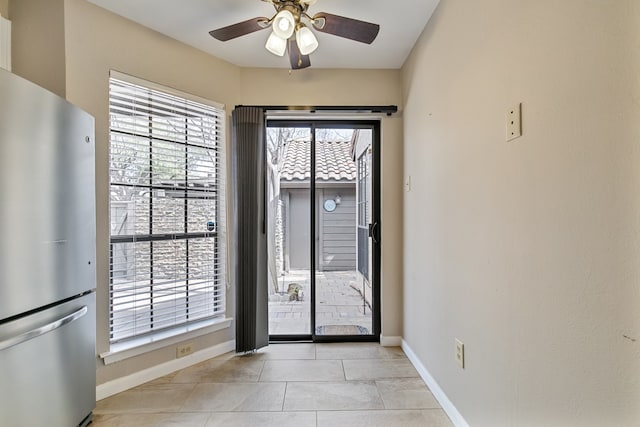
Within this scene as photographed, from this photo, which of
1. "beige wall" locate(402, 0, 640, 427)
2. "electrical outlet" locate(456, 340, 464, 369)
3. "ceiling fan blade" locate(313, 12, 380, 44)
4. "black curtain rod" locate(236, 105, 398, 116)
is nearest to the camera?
"beige wall" locate(402, 0, 640, 427)

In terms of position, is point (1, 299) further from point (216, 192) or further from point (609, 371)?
point (609, 371)

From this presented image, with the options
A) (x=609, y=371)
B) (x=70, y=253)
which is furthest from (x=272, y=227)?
(x=609, y=371)

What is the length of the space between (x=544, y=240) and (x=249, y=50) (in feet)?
8.22

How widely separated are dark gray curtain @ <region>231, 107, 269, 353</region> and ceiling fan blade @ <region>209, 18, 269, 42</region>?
2.45 ft

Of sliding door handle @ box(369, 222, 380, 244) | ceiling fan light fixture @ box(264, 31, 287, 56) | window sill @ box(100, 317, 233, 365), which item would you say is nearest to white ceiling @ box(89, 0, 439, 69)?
ceiling fan light fixture @ box(264, 31, 287, 56)

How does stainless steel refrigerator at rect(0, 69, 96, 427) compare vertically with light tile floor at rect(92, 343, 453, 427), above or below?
above

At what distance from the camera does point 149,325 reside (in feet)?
7.61

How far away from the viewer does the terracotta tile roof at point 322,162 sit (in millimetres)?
3098

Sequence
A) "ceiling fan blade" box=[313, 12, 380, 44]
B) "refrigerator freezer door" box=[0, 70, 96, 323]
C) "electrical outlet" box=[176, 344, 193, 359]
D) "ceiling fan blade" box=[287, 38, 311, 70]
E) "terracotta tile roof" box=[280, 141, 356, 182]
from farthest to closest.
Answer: "terracotta tile roof" box=[280, 141, 356, 182], "electrical outlet" box=[176, 344, 193, 359], "ceiling fan blade" box=[287, 38, 311, 70], "ceiling fan blade" box=[313, 12, 380, 44], "refrigerator freezer door" box=[0, 70, 96, 323]

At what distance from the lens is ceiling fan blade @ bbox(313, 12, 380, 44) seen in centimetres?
178

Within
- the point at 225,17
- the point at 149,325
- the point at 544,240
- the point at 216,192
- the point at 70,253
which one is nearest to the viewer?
the point at 544,240

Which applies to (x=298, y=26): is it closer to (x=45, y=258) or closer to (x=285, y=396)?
(x=45, y=258)

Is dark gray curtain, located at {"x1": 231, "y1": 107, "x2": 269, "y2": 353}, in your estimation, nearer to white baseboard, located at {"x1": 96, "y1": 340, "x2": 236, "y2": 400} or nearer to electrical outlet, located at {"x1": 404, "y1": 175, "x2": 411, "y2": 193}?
white baseboard, located at {"x1": 96, "y1": 340, "x2": 236, "y2": 400}

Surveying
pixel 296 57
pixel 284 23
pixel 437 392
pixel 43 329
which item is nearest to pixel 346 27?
pixel 284 23
